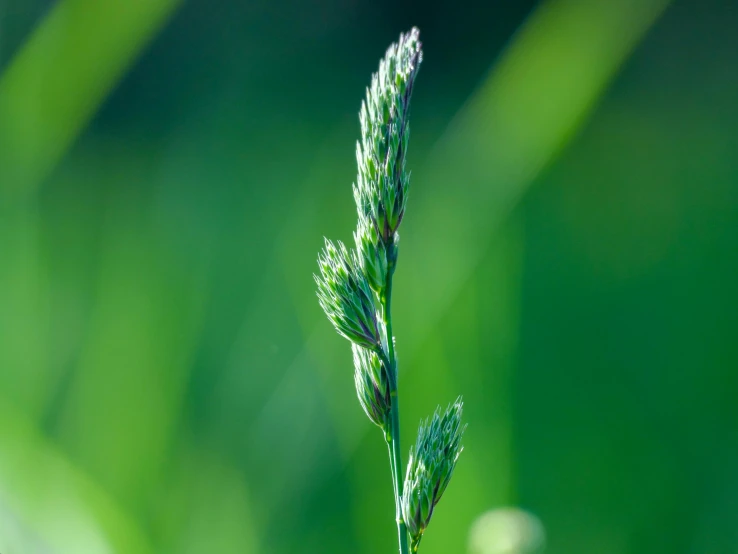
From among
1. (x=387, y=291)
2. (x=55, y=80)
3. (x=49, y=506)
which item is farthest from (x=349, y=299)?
(x=55, y=80)

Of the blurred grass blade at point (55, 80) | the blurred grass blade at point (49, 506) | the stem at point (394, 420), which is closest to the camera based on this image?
the stem at point (394, 420)

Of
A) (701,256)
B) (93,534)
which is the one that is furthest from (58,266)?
(701,256)

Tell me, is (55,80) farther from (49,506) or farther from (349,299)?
(349,299)

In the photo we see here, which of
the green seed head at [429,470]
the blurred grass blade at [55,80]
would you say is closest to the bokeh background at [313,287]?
the blurred grass blade at [55,80]

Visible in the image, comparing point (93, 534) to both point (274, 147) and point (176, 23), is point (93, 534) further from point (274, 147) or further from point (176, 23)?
point (176, 23)

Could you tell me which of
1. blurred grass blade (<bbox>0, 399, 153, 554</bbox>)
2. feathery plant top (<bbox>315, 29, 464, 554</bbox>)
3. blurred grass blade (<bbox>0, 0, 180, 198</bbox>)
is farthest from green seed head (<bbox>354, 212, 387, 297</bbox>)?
blurred grass blade (<bbox>0, 0, 180, 198</bbox>)

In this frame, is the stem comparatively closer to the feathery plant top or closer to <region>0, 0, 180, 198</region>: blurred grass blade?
the feathery plant top

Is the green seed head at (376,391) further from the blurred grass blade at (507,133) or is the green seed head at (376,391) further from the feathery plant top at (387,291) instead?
the blurred grass blade at (507,133)
